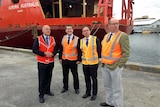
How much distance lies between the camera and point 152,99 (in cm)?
392

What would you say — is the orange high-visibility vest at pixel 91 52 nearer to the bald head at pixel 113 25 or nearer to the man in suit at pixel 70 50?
the man in suit at pixel 70 50

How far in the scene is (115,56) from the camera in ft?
10.6

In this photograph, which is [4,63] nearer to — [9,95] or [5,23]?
[9,95]

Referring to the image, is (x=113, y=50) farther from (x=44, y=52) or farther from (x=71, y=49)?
(x=44, y=52)

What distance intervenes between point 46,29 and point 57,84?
1.65m

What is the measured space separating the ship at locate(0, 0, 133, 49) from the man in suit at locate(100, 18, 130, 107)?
4982mm

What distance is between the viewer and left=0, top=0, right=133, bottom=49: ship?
873 centimetres

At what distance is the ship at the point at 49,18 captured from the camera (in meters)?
8.73

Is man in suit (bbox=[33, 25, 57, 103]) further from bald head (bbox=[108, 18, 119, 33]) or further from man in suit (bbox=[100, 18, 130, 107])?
bald head (bbox=[108, 18, 119, 33])

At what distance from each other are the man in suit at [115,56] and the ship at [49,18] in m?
4.98

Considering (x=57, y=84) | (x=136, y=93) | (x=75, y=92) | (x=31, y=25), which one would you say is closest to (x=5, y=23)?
(x=31, y=25)

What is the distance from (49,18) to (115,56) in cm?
683

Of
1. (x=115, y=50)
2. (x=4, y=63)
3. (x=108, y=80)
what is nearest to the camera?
(x=115, y=50)

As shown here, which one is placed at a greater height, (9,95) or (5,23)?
(5,23)
